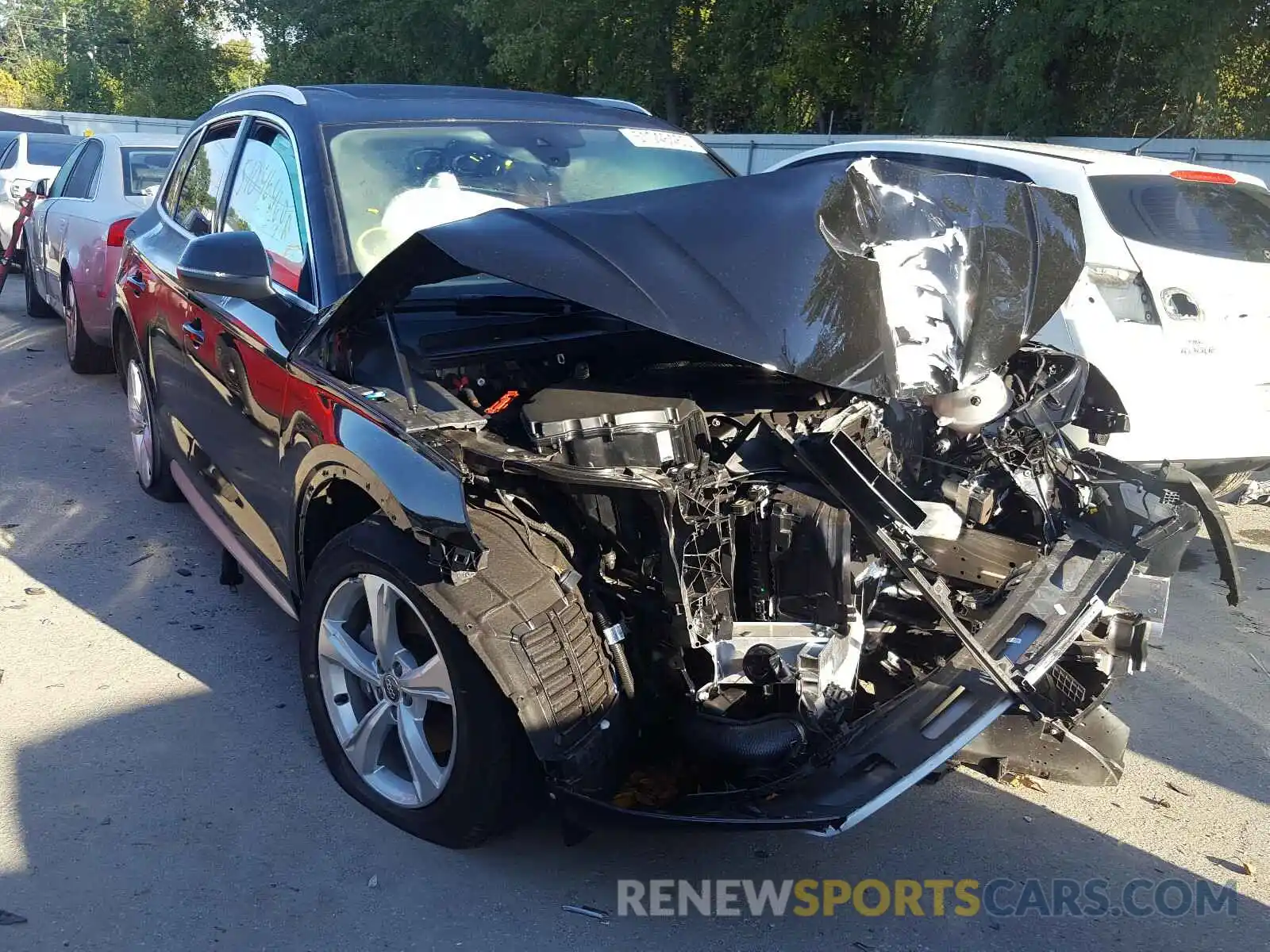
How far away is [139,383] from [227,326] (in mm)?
1847

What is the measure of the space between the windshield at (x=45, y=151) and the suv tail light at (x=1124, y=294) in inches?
461

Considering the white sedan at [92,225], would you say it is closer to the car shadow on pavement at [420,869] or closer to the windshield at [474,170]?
the windshield at [474,170]

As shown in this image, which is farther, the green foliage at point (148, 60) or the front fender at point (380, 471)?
the green foliage at point (148, 60)

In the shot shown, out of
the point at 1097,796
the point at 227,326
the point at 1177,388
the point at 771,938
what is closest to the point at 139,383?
the point at 227,326

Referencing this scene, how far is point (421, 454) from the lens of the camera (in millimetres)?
2662

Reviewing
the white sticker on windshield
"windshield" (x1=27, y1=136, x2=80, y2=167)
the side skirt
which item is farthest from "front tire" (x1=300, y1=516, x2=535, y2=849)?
"windshield" (x1=27, y1=136, x2=80, y2=167)

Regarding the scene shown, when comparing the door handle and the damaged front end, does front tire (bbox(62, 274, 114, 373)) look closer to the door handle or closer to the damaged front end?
the door handle

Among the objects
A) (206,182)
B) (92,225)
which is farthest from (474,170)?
(92,225)

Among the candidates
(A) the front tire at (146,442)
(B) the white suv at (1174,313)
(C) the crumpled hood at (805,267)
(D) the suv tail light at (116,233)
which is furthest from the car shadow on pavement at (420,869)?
(D) the suv tail light at (116,233)

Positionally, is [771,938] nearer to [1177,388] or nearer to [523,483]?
[523,483]

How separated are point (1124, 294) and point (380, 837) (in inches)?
159

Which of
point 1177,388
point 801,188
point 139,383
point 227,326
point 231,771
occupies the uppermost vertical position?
point 801,188

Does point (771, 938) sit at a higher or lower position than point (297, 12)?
lower

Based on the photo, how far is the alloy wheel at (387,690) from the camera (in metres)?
2.85
